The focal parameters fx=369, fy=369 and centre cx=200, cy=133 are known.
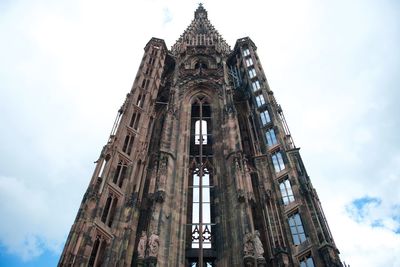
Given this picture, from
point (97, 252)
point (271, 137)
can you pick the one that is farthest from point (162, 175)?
point (271, 137)

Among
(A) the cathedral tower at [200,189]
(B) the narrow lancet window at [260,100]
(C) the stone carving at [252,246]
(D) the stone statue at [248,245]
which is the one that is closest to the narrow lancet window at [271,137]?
(A) the cathedral tower at [200,189]

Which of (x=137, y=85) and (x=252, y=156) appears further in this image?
(x=137, y=85)

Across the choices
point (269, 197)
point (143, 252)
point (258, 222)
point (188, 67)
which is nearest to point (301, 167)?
point (269, 197)

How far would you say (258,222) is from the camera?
67.8 feet

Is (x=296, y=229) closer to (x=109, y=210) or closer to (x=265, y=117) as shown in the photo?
(x=265, y=117)

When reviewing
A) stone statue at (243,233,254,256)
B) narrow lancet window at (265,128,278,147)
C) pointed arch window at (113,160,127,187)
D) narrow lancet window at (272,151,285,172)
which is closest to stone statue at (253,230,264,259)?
stone statue at (243,233,254,256)

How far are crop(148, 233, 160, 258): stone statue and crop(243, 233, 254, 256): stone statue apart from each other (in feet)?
12.7

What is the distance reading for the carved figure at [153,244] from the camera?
1606 cm

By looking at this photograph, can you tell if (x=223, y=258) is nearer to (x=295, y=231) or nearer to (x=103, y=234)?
(x=295, y=231)

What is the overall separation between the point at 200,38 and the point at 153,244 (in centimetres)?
2782

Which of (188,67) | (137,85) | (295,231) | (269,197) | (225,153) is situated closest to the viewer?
(295,231)

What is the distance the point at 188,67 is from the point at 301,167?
15824 mm

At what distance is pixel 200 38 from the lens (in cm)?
3966

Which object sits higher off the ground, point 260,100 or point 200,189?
point 260,100
